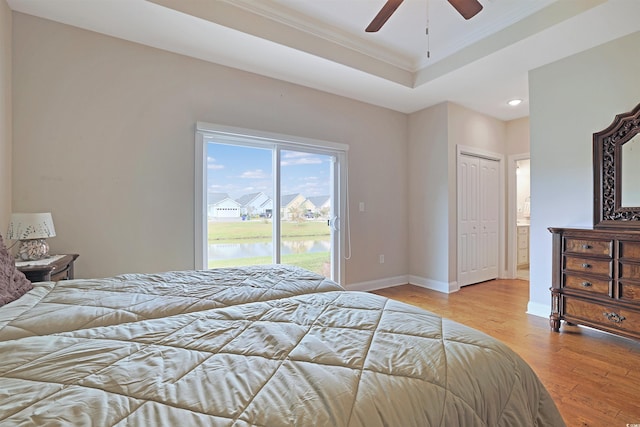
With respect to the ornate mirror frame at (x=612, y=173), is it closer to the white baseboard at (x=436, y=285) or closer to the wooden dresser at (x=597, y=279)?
the wooden dresser at (x=597, y=279)

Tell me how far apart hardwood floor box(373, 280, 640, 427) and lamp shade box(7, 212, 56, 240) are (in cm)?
332

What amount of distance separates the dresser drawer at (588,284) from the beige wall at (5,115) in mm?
4507

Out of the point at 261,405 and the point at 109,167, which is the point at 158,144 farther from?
the point at 261,405

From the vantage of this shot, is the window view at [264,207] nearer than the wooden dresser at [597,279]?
No

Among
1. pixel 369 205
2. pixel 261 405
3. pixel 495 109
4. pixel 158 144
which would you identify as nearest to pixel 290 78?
pixel 158 144

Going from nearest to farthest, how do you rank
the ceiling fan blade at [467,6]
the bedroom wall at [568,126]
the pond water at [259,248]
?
the ceiling fan blade at [467,6], the bedroom wall at [568,126], the pond water at [259,248]

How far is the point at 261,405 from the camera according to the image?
0.60 meters

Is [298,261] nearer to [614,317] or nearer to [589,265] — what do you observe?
[589,265]

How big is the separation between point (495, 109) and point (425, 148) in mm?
1130

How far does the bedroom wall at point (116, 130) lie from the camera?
2359 mm

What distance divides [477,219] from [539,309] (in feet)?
5.36

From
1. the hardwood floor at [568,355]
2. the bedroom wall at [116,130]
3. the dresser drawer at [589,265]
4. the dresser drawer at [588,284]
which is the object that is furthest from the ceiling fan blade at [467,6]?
the hardwood floor at [568,355]

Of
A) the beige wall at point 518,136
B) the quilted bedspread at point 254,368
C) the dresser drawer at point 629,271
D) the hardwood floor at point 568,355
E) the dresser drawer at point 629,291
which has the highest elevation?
the beige wall at point 518,136

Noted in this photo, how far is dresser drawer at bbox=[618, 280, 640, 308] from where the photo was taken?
A: 2.30m
